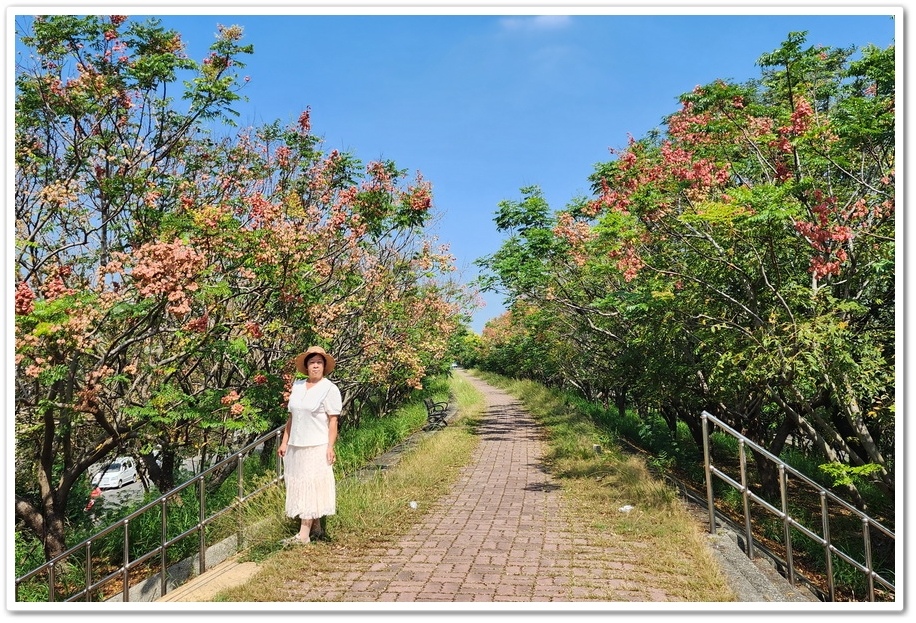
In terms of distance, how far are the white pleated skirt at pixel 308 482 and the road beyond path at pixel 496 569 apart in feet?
1.98

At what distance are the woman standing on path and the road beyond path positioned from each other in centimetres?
64

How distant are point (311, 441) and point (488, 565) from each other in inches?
68.1

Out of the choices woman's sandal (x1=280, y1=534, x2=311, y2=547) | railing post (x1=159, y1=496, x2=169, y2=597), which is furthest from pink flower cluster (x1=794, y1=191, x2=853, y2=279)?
railing post (x1=159, y1=496, x2=169, y2=597)

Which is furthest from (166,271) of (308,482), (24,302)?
(308,482)

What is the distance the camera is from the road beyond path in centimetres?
396

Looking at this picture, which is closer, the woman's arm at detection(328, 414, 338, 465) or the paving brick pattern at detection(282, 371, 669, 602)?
the paving brick pattern at detection(282, 371, 669, 602)

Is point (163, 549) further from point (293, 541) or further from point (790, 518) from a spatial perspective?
point (790, 518)

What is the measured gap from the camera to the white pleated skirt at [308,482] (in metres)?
4.84

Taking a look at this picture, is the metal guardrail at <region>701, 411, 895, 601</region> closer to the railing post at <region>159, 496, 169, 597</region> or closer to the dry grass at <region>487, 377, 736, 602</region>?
the dry grass at <region>487, 377, 736, 602</region>

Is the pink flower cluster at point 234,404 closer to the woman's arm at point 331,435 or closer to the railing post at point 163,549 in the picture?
the railing post at point 163,549

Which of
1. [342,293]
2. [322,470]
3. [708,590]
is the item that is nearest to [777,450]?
[708,590]

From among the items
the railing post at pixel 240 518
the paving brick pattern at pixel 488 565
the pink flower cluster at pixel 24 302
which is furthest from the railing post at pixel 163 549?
the pink flower cluster at pixel 24 302

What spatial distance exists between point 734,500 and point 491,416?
12.0 meters

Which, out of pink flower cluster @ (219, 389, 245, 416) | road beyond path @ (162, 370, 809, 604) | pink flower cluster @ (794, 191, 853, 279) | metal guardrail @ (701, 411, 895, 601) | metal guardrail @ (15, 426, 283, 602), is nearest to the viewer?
road beyond path @ (162, 370, 809, 604)
